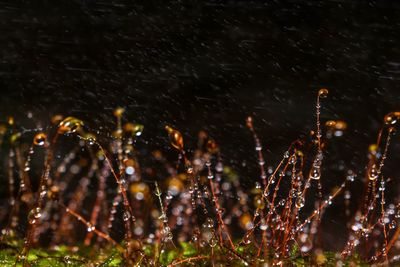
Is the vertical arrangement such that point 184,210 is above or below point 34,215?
below

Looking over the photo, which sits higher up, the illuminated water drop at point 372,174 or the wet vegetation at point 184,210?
the illuminated water drop at point 372,174

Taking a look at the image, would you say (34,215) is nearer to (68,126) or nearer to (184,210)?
(68,126)


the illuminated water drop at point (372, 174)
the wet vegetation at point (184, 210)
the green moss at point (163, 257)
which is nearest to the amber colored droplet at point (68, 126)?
the wet vegetation at point (184, 210)

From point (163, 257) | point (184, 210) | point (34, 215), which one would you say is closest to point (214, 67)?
point (184, 210)

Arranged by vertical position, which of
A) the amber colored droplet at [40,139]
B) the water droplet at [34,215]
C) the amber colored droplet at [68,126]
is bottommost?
the water droplet at [34,215]

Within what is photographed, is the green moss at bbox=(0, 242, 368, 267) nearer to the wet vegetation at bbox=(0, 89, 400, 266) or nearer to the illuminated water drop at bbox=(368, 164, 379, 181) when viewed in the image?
the wet vegetation at bbox=(0, 89, 400, 266)

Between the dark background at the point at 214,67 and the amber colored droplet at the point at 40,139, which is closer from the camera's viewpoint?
the amber colored droplet at the point at 40,139

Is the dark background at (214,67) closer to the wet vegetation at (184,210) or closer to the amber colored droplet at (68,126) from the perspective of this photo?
the wet vegetation at (184,210)

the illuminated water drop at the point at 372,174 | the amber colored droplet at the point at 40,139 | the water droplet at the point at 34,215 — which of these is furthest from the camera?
the amber colored droplet at the point at 40,139

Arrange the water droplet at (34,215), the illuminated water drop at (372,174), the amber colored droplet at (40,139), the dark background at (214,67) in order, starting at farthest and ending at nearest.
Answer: the dark background at (214,67)
the amber colored droplet at (40,139)
the illuminated water drop at (372,174)
the water droplet at (34,215)

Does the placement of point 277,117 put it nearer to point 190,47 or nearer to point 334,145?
point 334,145
